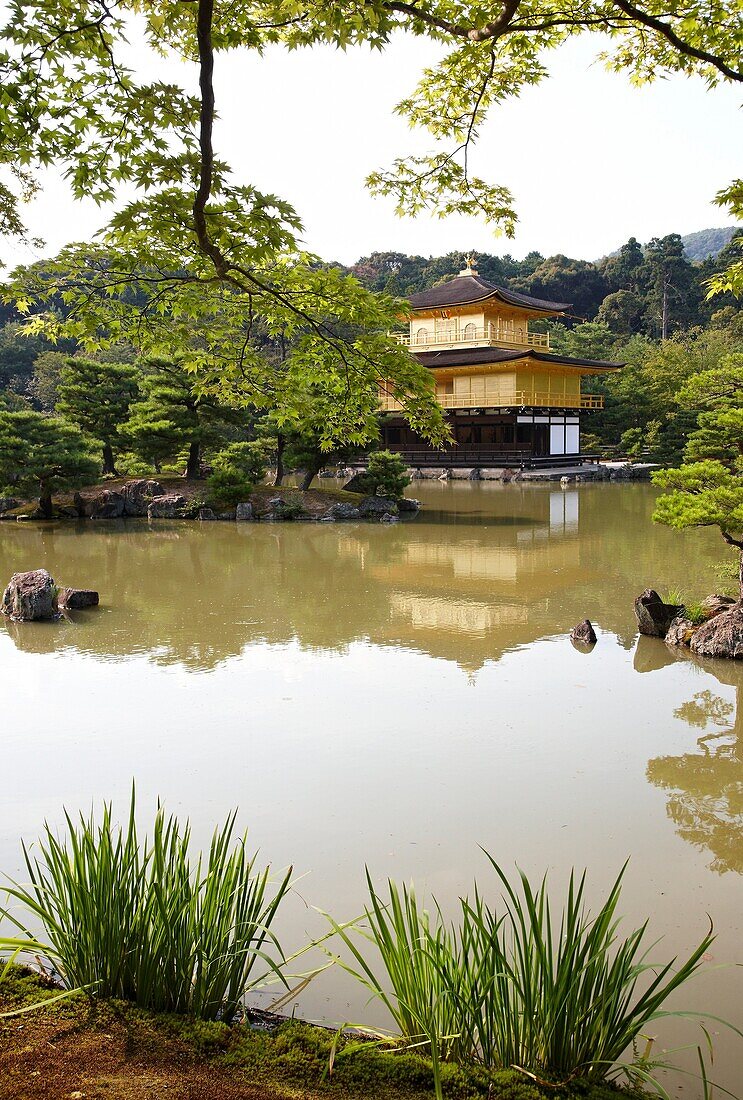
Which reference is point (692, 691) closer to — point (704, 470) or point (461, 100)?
point (704, 470)

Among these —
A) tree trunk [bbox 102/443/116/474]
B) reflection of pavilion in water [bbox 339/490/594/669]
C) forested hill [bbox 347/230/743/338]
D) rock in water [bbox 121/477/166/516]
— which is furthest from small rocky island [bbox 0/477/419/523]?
forested hill [bbox 347/230/743/338]

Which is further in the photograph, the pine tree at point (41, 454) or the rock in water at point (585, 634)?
the pine tree at point (41, 454)

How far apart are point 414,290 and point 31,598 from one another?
1745 inches

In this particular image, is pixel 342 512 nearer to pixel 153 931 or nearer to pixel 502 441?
pixel 502 441

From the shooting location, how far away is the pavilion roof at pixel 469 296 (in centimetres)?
2567

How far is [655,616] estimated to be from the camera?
7.26m

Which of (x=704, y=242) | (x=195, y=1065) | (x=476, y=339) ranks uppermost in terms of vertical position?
(x=704, y=242)

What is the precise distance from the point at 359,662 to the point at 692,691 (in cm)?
243

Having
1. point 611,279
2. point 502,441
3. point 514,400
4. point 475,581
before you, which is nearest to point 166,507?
point 475,581

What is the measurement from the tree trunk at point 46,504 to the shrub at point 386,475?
605cm

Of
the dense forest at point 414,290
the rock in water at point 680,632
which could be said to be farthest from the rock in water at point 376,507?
the rock in water at point 680,632

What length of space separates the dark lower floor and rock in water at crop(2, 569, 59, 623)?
17.6 m

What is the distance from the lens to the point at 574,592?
921 cm

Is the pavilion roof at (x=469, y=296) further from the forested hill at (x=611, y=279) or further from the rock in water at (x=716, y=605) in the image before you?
the rock in water at (x=716, y=605)
